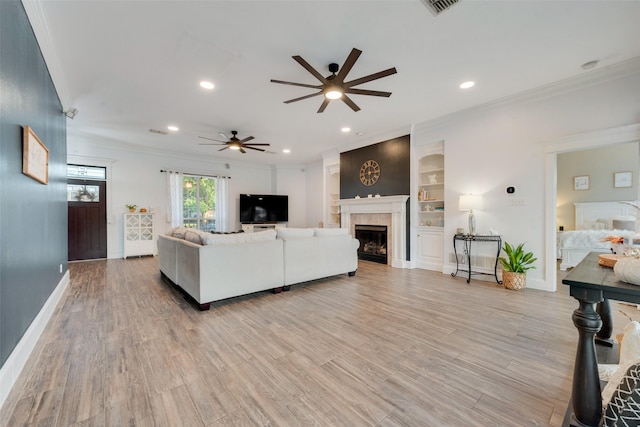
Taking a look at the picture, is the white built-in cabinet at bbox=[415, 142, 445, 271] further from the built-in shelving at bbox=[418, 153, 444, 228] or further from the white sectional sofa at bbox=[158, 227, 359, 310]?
the white sectional sofa at bbox=[158, 227, 359, 310]

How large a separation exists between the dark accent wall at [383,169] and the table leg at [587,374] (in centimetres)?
404

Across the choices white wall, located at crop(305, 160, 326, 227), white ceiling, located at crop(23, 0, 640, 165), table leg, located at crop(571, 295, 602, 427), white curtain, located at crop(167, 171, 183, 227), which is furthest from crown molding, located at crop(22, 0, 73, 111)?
white wall, located at crop(305, 160, 326, 227)

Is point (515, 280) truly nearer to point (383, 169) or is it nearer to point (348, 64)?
point (383, 169)

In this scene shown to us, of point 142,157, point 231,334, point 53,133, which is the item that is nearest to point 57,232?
point 53,133

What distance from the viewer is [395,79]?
3.35 meters

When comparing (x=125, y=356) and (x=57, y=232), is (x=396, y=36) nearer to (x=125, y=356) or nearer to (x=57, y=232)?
(x=125, y=356)

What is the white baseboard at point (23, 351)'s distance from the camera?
1545 millimetres

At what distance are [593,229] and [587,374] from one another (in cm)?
638

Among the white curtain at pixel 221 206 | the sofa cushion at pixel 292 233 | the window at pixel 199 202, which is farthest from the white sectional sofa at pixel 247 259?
the white curtain at pixel 221 206

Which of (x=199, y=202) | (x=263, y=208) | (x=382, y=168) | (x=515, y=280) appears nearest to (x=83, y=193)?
(x=199, y=202)

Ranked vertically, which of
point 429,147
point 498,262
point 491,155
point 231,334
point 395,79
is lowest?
point 231,334

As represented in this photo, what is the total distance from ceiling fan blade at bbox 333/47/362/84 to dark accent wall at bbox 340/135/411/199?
292 centimetres

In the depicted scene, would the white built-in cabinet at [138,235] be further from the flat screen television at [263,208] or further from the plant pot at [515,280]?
the plant pot at [515,280]

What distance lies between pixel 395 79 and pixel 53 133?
445 cm
